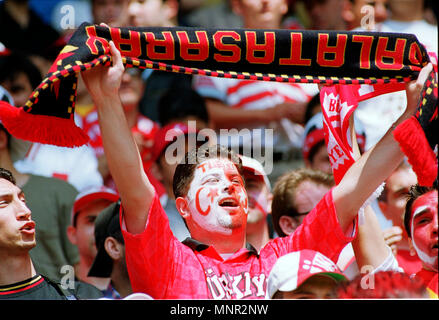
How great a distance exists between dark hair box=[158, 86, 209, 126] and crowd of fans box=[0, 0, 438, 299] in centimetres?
1

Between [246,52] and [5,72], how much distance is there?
2764 millimetres

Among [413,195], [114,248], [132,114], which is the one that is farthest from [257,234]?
[132,114]

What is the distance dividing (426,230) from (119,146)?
143cm

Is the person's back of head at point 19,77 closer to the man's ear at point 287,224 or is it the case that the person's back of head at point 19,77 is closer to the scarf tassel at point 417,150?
the man's ear at point 287,224

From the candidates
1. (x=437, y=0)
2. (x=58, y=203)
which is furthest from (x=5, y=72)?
(x=437, y=0)

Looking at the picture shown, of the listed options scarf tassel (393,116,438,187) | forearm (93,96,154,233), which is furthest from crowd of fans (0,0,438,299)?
scarf tassel (393,116,438,187)

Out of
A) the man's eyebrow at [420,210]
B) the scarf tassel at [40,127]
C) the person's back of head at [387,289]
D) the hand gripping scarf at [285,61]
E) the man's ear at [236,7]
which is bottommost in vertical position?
the person's back of head at [387,289]

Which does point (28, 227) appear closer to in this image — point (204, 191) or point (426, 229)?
point (204, 191)

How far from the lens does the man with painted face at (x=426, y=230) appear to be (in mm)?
3719

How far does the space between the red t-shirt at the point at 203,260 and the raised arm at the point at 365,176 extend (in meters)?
0.05

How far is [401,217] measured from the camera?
4926 millimetres

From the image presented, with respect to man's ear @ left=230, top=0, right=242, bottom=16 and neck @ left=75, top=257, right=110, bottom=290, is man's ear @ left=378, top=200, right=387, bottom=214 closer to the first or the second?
neck @ left=75, top=257, right=110, bottom=290

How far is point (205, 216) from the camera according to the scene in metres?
3.66

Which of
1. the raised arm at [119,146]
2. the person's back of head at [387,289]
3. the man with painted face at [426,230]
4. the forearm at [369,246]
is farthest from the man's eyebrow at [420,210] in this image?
the raised arm at [119,146]
